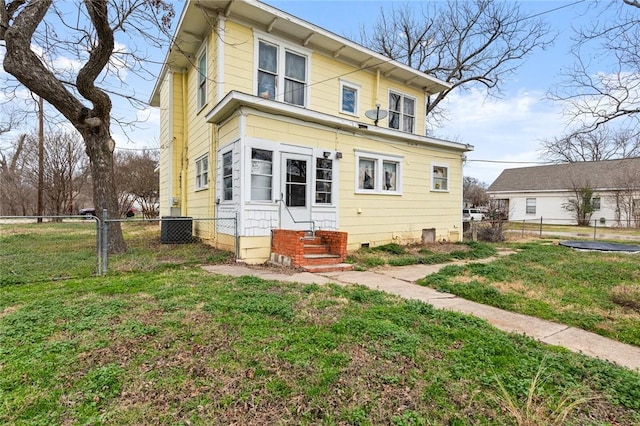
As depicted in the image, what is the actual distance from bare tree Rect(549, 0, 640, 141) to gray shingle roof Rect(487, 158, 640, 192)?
67.7 feet

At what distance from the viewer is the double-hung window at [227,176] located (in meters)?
7.41

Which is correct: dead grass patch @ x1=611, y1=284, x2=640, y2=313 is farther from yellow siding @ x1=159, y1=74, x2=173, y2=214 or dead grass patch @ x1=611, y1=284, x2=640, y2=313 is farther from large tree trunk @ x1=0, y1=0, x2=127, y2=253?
yellow siding @ x1=159, y1=74, x2=173, y2=214

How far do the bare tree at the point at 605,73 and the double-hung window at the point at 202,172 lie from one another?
9768 millimetres

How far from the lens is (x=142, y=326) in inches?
122

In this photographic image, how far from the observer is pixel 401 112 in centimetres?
1177

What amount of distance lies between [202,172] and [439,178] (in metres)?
8.02

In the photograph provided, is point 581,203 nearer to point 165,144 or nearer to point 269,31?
point 269,31

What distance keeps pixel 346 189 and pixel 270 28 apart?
4.63m

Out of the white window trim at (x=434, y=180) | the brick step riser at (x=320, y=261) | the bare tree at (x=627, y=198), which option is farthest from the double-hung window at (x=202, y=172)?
the bare tree at (x=627, y=198)

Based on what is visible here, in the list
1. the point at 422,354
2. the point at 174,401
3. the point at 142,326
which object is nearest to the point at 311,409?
the point at 174,401

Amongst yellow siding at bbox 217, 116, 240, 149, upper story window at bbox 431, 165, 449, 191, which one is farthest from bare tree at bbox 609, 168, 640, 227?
yellow siding at bbox 217, 116, 240, 149

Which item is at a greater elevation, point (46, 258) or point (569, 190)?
point (569, 190)

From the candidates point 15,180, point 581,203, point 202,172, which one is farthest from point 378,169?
point 15,180

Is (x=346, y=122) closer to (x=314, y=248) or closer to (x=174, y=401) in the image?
(x=314, y=248)
